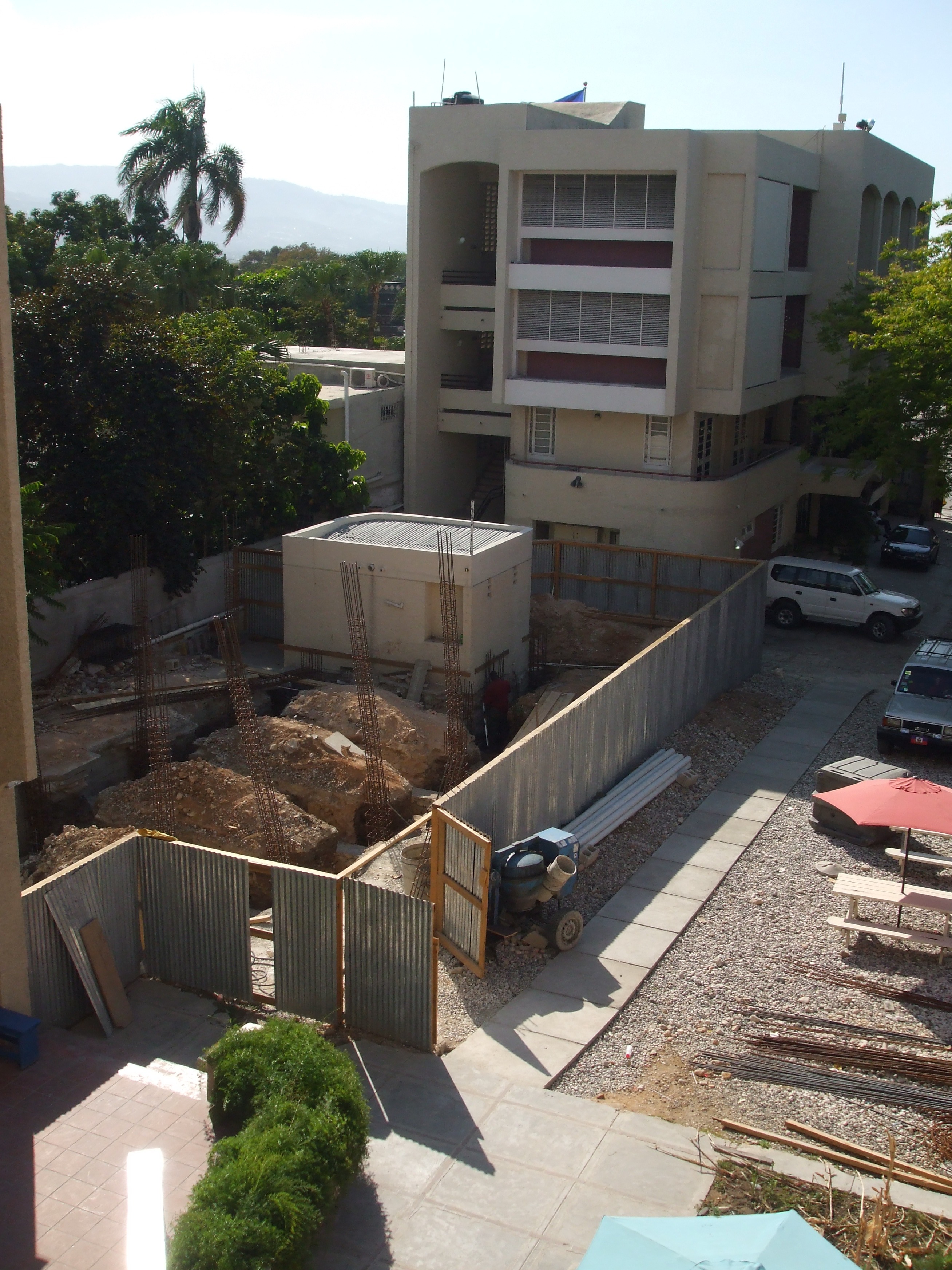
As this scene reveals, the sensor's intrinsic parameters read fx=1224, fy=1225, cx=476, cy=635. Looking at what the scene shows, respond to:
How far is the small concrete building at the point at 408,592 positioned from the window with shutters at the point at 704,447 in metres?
10.4

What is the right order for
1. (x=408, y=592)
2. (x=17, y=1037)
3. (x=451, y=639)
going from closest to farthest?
(x=17, y=1037) → (x=451, y=639) → (x=408, y=592)

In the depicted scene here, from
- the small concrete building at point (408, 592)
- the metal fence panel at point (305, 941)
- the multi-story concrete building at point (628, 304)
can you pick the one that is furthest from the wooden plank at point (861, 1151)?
Result: the multi-story concrete building at point (628, 304)

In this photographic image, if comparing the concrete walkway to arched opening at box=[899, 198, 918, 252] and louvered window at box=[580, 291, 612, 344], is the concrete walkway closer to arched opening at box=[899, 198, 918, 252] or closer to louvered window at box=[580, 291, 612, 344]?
louvered window at box=[580, 291, 612, 344]

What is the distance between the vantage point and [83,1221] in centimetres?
930

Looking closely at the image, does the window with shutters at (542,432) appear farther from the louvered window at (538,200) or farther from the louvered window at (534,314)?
the louvered window at (538,200)

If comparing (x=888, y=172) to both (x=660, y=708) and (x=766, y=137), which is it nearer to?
(x=766, y=137)

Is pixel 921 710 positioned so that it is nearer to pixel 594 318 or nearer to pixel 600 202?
pixel 594 318

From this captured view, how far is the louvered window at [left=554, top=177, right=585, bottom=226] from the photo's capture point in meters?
32.8

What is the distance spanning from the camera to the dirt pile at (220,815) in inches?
664

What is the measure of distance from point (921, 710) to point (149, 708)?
43.8ft

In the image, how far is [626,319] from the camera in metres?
33.0

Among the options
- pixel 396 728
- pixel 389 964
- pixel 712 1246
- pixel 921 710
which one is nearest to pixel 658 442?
pixel 921 710

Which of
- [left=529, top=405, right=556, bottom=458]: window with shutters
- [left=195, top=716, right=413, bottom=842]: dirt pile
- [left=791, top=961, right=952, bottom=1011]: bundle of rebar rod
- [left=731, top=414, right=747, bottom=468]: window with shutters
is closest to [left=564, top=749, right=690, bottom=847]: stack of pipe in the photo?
[left=195, top=716, right=413, bottom=842]: dirt pile

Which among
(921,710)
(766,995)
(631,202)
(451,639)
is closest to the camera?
(766,995)
